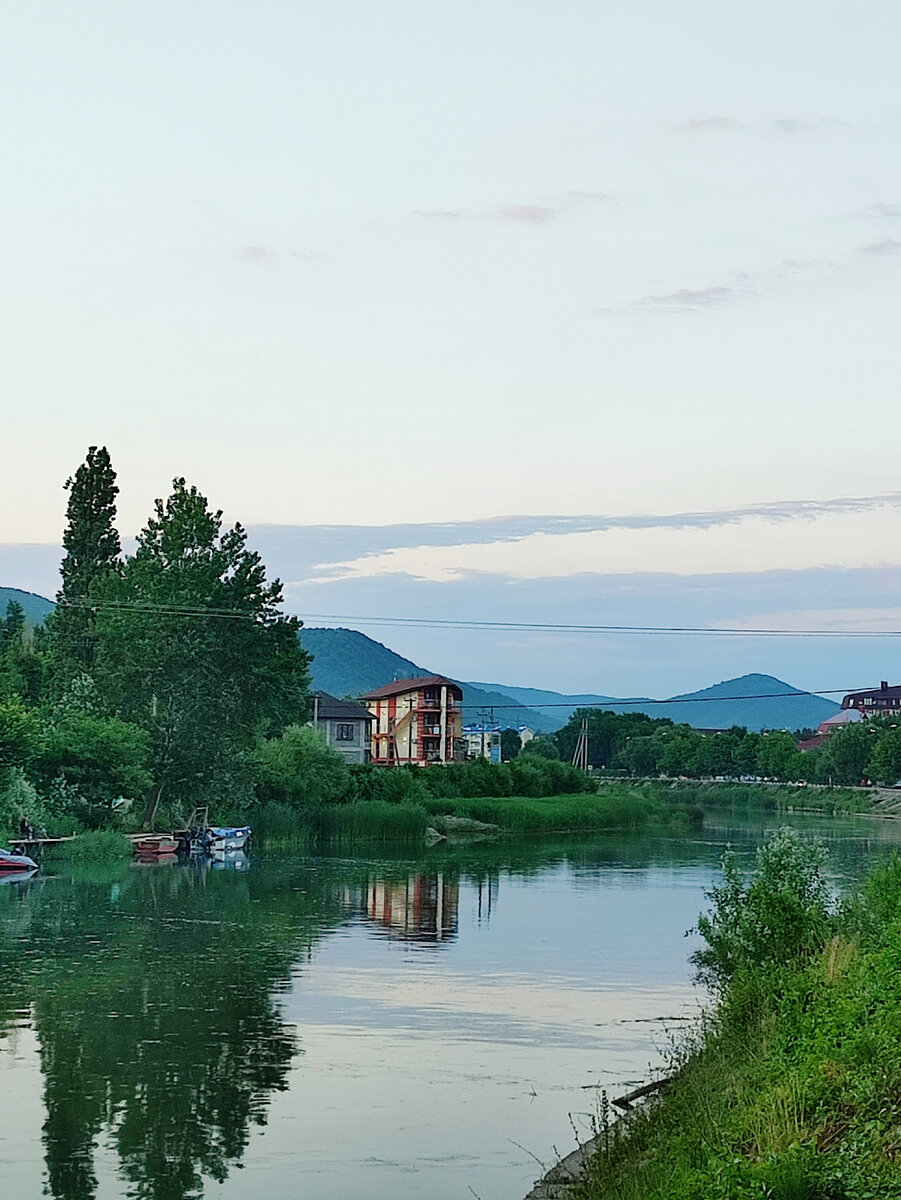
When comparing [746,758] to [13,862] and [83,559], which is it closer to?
[83,559]

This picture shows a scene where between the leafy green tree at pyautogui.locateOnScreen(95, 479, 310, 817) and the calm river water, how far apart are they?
61.2 ft

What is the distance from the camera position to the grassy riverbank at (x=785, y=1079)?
36.1 ft

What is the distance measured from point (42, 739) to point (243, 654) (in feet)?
41.3

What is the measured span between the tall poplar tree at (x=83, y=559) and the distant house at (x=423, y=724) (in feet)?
168

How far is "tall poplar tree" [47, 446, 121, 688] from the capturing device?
241 feet

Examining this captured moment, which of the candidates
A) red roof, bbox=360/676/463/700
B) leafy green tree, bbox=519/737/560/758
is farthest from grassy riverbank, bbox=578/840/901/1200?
leafy green tree, bbox=519/737/560/758

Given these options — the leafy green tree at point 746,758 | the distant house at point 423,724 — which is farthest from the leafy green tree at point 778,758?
the distant house at point 423,724

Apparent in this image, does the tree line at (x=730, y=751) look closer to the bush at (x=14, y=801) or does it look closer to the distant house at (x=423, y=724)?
the distant house at (x=423, y=724)

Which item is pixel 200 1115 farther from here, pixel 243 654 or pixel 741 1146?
pixel 243 654

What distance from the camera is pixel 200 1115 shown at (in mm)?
19359

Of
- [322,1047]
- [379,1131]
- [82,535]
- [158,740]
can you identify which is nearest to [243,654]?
[158,740]

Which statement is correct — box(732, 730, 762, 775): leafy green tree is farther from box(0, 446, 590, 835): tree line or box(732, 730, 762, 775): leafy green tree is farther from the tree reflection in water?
the tree reflection in water

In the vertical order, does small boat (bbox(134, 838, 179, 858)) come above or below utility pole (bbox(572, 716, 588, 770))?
below

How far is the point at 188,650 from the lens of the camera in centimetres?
6862
